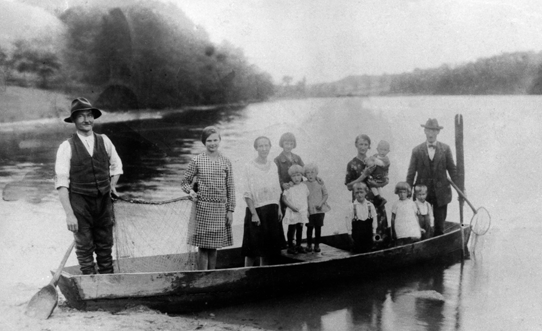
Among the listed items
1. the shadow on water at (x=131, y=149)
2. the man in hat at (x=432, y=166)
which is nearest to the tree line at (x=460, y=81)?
the shadow on water at (x=131, y=149)

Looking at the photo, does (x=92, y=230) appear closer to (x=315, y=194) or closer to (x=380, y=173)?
(x=315, y=194)

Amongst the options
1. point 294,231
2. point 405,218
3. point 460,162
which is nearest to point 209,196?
point 294,231

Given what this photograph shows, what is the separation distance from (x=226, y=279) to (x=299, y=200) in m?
1.47

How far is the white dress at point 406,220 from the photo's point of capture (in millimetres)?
6715

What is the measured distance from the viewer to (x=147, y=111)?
816 cm

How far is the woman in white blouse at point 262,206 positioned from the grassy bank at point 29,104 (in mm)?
3270

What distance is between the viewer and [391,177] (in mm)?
11906

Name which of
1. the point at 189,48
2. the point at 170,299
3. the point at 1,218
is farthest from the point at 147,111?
the point at 170,299

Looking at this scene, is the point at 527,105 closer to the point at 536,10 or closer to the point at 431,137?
the point at 536,10

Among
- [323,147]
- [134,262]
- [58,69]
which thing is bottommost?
[134,262]

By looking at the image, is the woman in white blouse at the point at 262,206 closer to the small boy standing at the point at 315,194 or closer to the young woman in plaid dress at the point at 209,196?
the young woman in plaid dress at the point at 209,196

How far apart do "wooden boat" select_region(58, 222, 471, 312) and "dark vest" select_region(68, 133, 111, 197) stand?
788mm

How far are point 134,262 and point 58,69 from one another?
126 inches

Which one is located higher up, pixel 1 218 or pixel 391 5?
pixel 391 5
